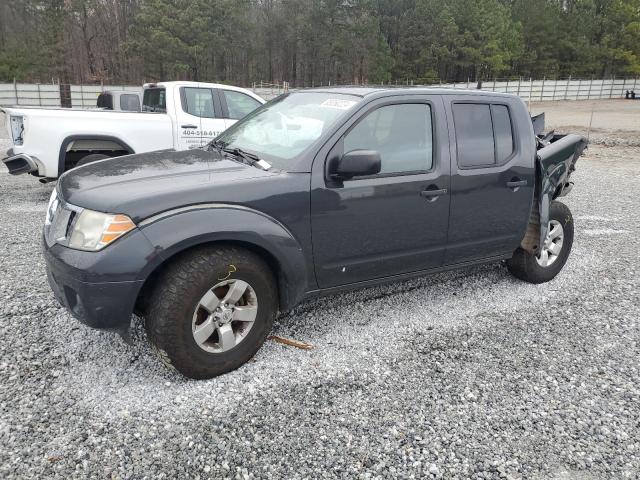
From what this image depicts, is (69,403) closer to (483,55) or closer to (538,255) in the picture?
(538,255)

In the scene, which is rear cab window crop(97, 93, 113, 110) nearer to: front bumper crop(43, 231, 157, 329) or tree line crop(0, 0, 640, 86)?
front bumper crop(43, 231, 157, 329)

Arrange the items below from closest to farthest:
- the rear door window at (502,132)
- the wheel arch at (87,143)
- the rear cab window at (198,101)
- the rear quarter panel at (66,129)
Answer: the rear door window at (502,132) → the rear quarter panel at (66,129) → the wheel arch at (87,143) → the rear cab window at (198,101)

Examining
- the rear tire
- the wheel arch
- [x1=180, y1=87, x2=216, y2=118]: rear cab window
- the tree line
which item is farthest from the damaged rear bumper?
the tree line

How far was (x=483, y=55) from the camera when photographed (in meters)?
60.4

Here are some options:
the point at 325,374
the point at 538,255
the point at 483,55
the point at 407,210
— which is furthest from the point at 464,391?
the point at 483,55

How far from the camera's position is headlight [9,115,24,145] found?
6867mm

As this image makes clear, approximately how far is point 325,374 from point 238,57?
58118mm

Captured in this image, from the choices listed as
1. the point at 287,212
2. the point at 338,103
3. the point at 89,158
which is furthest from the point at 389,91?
the point at 89,158

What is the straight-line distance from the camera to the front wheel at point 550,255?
4.60m

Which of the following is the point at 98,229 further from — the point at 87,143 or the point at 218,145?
the point at 87,143

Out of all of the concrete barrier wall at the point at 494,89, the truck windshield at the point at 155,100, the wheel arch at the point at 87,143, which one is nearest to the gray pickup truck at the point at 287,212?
the wheel arch at the point at 87,143

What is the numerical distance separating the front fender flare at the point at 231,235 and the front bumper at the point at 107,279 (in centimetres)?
7

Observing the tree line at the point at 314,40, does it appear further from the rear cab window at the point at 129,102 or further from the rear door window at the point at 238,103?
the rear door window at the point at 238,103

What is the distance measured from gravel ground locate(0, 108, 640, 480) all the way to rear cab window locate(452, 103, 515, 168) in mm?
1239
